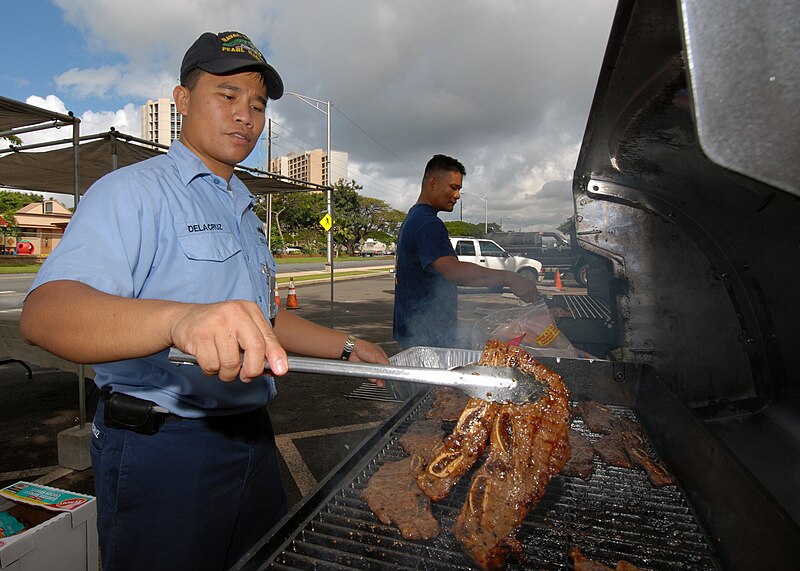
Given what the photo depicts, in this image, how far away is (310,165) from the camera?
73375 millimetres

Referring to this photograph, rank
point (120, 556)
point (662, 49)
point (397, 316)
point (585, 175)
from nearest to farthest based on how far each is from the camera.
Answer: point (662, 49)
point (120, 556)
point (585, 175)
point (397, 316)

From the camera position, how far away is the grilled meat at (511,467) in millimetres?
1505

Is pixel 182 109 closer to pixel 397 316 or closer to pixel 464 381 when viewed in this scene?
pixel 464 381

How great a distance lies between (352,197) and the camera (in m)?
63.8

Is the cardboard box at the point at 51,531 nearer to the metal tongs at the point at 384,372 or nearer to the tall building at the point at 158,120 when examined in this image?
the metal tongs at the point at 384,372

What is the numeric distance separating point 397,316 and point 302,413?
2.31 metres

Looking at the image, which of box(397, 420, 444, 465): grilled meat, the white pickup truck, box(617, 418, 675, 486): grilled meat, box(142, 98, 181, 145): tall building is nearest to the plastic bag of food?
box(617, 418, 675, 486): grilled meat

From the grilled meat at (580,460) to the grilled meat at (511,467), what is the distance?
0.79ft

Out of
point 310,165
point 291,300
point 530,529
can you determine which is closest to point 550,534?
point 530,529

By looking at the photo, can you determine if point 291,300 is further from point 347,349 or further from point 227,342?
point 227,342

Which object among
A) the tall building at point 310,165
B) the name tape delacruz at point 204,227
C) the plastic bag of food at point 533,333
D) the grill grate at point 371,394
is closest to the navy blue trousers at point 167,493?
the name tape delacruz at point 204,227

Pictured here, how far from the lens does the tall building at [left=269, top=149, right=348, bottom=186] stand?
2726 inches

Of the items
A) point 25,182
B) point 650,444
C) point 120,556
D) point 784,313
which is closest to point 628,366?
point 650,444

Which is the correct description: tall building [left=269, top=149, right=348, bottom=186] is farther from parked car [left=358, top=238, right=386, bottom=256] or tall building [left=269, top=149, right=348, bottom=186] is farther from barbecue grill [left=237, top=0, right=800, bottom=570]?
barbecue grill [left=237, top=0, right=800, bottom=570]
